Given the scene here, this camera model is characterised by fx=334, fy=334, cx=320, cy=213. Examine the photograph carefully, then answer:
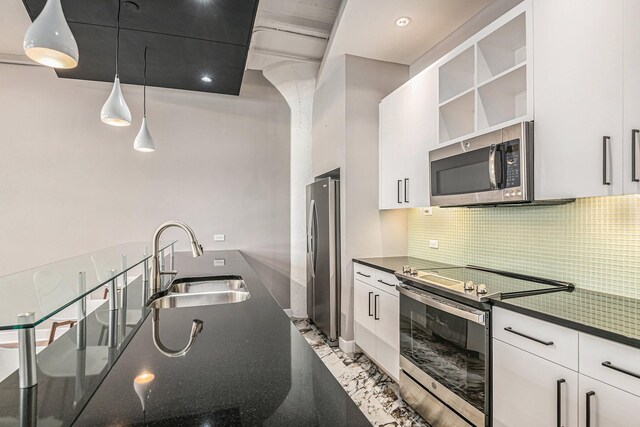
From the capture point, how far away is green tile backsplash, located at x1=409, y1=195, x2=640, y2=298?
1.60 meters

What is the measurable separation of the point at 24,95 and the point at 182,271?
3.07 m

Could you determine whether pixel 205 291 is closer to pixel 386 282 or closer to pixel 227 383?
pixel 386 282

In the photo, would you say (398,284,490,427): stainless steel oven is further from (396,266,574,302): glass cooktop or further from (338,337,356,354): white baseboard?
(338,337,356,354): white baseboard

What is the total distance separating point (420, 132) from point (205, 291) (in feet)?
6.54

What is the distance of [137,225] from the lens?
13.0ft

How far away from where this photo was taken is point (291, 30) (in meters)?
3.40

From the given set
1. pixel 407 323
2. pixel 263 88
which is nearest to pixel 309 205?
pixel 263 88

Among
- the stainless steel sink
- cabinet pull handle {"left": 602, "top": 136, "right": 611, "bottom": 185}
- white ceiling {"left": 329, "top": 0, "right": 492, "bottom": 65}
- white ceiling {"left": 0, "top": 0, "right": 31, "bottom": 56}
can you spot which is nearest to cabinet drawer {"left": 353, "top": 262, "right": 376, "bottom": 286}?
the stainless steel sink

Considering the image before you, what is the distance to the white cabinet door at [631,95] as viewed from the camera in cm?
130

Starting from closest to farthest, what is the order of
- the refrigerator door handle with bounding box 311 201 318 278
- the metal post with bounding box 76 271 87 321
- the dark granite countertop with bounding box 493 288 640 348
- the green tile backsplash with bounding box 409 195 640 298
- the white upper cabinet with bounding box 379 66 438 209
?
the metal post with bounding box 76 271 87 321 < the dark granite countertop with bounding box 493 288 640 348 < the green tile backsplash with bounding box 409 195 640 298 < the white upper cabinet with bounding box 379 66 438 209 < the refrigerator door handle with bounding box 311 201 318 278

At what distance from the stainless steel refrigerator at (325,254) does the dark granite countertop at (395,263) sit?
0.32m

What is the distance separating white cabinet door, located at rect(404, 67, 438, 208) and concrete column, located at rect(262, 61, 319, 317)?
1.76 meters

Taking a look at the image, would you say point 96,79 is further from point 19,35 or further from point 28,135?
point 28,135

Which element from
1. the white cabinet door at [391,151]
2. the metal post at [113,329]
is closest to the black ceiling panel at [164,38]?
the white cabinet door at [391,151]
